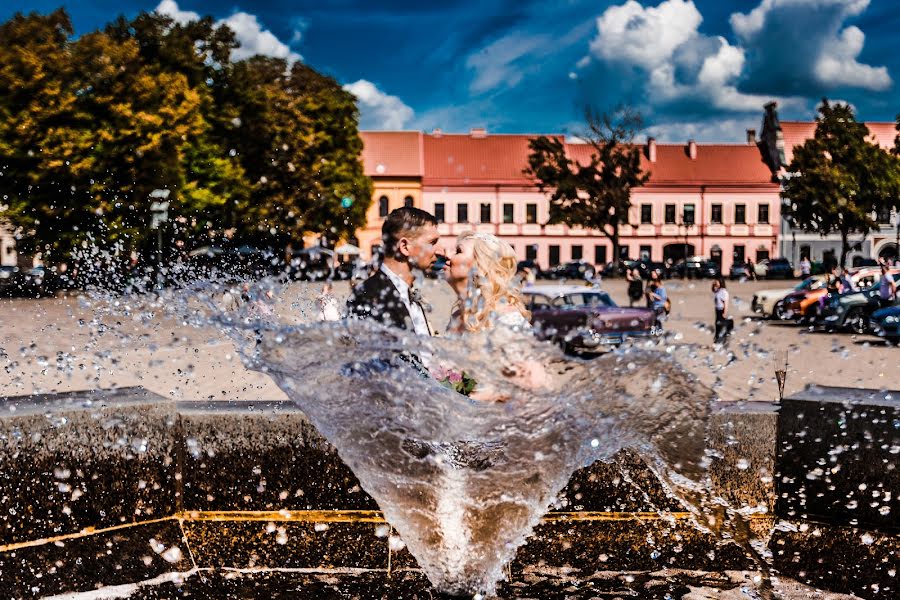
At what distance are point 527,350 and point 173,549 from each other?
202 centimetres

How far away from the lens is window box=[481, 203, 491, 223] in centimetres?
7612

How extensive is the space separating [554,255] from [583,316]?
2374 inches

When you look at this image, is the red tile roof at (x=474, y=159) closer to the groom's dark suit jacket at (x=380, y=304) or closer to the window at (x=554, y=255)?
the window at (x=554, y=255)

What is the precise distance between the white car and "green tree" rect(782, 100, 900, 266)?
2782 centimetres

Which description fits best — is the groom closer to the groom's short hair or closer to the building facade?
the groom's short hair

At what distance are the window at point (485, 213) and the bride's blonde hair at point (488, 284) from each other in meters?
72.2

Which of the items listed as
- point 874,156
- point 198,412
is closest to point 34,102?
point 198,412

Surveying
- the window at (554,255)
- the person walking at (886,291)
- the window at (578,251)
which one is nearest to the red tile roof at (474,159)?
the window at (554,255)

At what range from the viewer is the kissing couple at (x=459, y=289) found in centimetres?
385

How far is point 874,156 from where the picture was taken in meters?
53.2

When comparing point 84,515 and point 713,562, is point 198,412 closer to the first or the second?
point 84,515

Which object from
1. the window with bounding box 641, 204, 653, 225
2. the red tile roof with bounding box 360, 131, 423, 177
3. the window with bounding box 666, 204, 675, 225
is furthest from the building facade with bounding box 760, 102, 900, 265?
the red tile roof with bounding box 360, 131, 423, 177

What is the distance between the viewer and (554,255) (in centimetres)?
7700

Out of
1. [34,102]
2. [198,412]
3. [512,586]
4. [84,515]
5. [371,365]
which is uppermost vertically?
[34,102]
